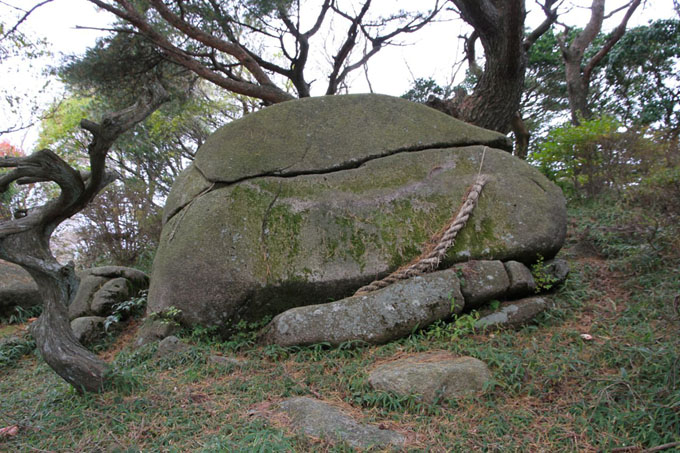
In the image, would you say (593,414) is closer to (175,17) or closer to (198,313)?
(198,313)

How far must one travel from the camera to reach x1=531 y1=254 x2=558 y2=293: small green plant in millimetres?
3879

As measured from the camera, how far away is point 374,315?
341 cm

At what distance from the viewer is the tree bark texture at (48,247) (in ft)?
8.96

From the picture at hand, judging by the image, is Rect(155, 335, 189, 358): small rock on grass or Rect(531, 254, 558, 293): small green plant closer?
Rect(155, 335, 189, 358): small rock on grass

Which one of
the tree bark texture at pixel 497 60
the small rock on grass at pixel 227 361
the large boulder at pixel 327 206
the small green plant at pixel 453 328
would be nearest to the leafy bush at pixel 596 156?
the tree bark texture at pixel 497 60

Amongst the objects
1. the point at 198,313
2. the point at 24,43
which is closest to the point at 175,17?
the point at 24,43

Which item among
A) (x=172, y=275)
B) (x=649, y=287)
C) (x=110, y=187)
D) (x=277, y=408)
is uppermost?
(x=110, y=187)

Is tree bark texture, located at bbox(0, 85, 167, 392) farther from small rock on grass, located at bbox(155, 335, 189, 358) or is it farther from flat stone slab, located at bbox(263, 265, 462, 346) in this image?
flat stone slab, located at bbox(263, 265, 462, 346)

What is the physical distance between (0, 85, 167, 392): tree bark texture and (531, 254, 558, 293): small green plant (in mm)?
3787

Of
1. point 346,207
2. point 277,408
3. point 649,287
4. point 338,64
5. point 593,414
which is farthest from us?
point 338,64

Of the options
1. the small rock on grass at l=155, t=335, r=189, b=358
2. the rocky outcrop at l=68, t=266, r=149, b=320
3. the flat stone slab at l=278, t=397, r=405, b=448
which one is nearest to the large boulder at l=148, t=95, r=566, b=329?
the small rock on grass at l=155, t=335, r=189, b=358

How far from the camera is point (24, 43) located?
6.43 meters

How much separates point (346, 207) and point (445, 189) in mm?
1063

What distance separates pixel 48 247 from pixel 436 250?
316 centimetres
